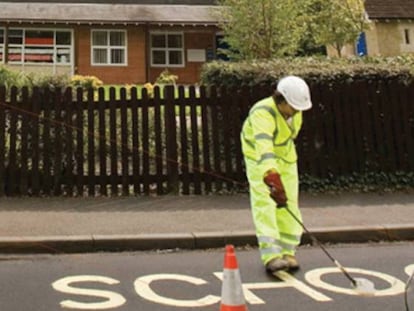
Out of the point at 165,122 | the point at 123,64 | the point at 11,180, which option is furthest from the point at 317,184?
the point at 123,64

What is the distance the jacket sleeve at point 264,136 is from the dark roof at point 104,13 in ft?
77.1

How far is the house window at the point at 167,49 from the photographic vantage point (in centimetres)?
2988

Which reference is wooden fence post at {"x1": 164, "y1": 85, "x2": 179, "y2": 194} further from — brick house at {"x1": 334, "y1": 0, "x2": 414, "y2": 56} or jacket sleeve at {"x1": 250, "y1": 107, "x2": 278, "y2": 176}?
brick house at {"x1": 334, "y1": 0, "x2": 414, "y2": 56}

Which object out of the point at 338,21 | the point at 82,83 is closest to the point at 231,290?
the point at 82,83

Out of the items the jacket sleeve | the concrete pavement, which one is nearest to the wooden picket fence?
the concrete pavement

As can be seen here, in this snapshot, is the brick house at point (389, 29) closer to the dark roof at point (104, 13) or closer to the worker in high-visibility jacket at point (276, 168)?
the dark roof at point (104, 13)

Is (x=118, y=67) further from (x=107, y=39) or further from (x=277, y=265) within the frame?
(x=277, y=265)

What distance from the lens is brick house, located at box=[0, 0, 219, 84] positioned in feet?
91.4

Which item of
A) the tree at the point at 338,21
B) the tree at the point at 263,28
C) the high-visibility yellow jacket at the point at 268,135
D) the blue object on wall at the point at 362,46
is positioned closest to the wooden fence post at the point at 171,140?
the high-visibility yellow jacket at the point at 268,135

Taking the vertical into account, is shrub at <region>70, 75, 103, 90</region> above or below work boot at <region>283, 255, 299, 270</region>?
above

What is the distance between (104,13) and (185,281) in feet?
84.4

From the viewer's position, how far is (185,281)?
5.18 meters

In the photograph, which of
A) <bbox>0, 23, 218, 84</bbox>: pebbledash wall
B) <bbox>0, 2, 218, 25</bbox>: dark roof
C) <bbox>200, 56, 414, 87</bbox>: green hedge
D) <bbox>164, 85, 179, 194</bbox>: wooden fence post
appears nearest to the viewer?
<bbox>164, 85, 179, 194</bbox>: wooden fence post

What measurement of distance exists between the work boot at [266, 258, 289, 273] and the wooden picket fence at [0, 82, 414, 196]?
3700mm
